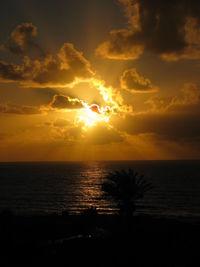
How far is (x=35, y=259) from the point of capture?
104ft

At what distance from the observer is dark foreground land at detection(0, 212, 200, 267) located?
105 feet

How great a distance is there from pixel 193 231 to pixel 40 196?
242 ft

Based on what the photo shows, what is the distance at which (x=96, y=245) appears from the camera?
36844 millimetres

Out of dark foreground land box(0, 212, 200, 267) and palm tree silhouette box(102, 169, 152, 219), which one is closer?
dark foreground land box(0, 212, 200, 267)

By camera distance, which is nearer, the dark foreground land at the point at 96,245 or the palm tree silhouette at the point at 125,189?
the dark foreground land at the point at 96,245

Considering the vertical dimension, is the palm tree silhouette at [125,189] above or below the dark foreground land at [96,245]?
above

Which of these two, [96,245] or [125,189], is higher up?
[125,189]

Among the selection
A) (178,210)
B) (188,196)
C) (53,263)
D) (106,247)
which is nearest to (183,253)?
(106,247)

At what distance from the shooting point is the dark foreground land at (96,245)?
1260 inches

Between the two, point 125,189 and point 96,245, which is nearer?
point 96,245

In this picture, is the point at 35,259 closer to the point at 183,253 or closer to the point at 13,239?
the point at 13,239

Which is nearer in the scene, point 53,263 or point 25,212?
point 53,263

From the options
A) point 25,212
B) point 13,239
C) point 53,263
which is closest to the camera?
point 53,263

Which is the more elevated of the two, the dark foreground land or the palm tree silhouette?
the palm tree silhouette
